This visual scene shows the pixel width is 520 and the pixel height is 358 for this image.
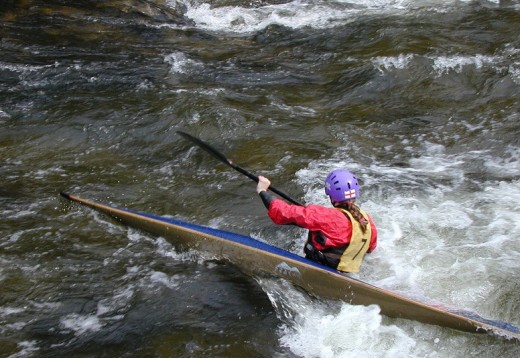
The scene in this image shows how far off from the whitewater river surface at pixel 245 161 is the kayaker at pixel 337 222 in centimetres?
42

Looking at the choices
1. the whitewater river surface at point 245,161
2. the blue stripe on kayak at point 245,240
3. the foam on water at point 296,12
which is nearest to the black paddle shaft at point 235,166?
the blue stripe on kayak at point 245,240

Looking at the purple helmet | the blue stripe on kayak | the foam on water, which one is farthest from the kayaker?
the foam on water

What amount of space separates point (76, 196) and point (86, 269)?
135 cm

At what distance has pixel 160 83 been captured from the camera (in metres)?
9.08

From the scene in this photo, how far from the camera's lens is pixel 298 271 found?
5047 mm

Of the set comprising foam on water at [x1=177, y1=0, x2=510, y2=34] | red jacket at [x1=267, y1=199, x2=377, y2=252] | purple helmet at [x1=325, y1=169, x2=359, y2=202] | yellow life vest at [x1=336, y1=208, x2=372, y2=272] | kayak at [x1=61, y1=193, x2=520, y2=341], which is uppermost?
foam on water at [x1=177, y1=0, x2=510, y2=34]

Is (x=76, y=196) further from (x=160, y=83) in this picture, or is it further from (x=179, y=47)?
(x=179, y=47)

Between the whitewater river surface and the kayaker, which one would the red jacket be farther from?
the whitewater river surface

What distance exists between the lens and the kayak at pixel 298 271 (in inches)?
176

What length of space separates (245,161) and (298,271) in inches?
95.8

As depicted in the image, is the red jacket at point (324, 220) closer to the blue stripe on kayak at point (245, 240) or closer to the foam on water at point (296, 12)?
the blue stripe on kayak at point (245, 240)

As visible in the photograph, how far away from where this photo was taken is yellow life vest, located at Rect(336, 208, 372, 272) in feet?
15.8

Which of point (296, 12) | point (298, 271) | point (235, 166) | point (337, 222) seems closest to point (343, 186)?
point (337, 222)

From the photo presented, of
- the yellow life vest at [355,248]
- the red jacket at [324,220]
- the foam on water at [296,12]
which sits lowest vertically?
the yellow life vest at [355,248]
